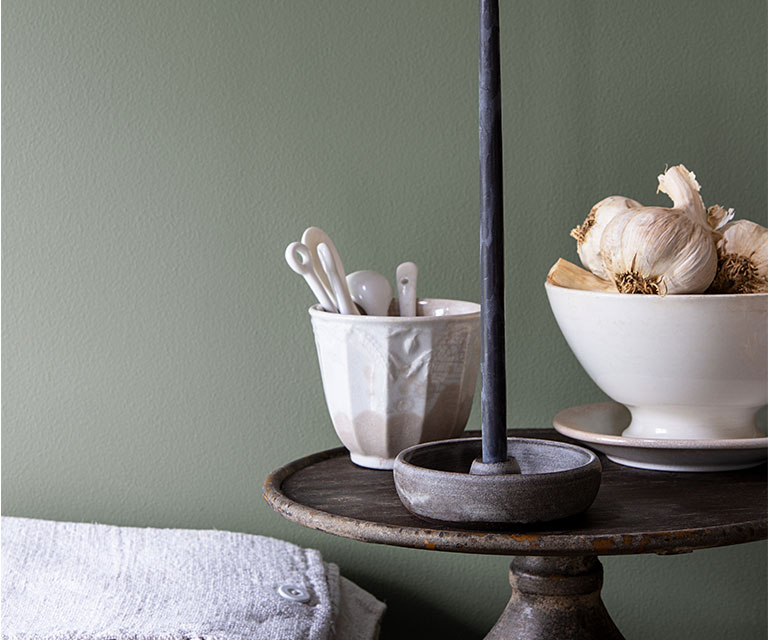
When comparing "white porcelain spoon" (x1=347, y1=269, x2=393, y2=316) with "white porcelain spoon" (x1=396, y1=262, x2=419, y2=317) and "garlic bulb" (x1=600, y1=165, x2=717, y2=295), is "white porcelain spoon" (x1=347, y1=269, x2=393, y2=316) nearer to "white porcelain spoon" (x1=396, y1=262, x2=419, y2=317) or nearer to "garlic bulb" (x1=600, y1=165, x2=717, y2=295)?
"white porcelain spoon" (x1=396, y1=262, x2=419, y2=317)

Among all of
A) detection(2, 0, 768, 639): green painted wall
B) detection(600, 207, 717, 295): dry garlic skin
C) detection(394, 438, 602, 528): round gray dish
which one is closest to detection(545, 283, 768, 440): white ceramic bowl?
detection(600, 207, 717, 295): dry garlic skin

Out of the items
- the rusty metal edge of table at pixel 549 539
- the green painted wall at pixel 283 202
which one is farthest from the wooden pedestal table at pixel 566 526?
the green painted wall at pixel 283 202

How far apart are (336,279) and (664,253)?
10.4 inches

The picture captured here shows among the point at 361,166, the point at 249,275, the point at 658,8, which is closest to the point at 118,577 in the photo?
the point at 249,275

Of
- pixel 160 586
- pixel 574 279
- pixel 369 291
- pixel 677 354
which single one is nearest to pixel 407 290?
pixel 369 291

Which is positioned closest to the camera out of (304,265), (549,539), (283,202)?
(549,539)

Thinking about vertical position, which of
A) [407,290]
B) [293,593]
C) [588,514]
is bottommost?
[293,593]

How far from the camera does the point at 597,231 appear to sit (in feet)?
2.45

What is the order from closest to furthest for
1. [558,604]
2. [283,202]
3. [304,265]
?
[558,604] → [304,265] → [283,202]

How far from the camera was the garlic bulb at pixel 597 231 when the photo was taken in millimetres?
743

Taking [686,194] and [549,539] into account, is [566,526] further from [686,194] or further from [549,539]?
[686,194]

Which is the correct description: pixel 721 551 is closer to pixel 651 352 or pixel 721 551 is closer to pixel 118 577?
pixel 651 352

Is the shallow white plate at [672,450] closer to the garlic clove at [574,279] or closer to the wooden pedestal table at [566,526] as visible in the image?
the wooden pedestal table at [566,526]

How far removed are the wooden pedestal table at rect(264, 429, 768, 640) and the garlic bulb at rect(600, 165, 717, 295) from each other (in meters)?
0.15
